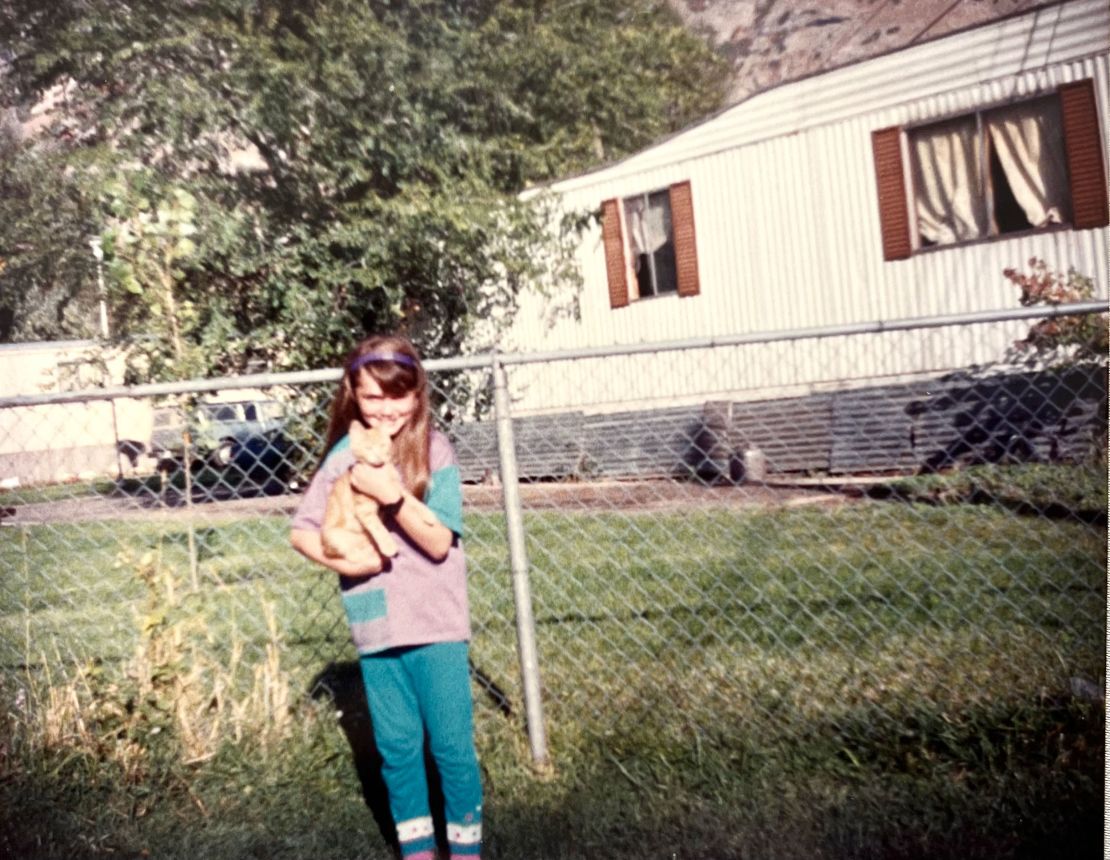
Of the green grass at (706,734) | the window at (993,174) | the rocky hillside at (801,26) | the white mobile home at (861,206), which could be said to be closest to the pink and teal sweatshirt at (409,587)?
the green grass at (706,734)

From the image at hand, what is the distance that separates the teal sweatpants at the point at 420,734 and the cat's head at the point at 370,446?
492mm

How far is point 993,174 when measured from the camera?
9758 mm

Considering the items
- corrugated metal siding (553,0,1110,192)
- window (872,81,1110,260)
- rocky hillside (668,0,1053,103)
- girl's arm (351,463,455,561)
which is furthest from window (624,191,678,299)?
rocky hillside (668,0,1053,103)

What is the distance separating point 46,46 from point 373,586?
12489mm

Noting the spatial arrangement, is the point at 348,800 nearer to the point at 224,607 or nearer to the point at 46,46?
the point at 224,607

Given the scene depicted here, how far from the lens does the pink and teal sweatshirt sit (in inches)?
93.4

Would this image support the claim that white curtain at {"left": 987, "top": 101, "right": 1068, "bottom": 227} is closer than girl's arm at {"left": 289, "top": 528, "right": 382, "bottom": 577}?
No

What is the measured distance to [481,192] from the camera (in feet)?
42.4

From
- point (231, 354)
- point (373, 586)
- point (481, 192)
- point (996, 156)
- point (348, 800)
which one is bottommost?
point (348, 800)

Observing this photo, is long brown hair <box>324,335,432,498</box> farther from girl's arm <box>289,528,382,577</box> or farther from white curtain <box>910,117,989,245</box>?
white curtain <box>910,117,989,245</box>

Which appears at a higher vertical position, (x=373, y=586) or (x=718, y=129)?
(x=718, y=129)

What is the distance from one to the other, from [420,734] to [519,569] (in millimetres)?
644

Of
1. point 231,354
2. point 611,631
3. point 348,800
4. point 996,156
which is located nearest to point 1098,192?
point 996,156

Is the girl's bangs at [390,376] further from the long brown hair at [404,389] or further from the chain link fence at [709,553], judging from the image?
the chain link fence at [709,553]
